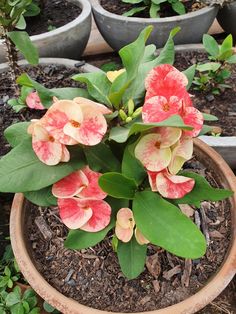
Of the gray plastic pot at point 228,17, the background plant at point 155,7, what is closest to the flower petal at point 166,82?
the background plant at point 155,7

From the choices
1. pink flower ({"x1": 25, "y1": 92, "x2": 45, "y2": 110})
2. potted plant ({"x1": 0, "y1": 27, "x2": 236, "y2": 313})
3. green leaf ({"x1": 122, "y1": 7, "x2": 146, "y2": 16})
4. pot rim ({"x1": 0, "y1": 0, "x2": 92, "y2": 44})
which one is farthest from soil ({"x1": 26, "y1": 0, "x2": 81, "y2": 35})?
potted plant ({"x1": 0, "y1": 27, "x2": 236, "y2": 313})

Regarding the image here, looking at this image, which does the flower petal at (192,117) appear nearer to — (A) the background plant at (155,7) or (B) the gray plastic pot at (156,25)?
(B) the gray plastic pot at (156,25)

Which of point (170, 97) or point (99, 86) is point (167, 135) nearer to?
point (170, 97)

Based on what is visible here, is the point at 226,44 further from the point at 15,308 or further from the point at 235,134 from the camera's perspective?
the point at 15,308

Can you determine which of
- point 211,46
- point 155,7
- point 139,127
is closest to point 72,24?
point 155,7

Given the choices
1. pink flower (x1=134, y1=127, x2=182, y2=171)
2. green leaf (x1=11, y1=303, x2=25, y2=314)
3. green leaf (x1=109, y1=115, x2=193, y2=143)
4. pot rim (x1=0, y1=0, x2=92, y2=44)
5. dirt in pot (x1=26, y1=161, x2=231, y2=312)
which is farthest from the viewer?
pot rim (x1=0, y1=0, x2=92, y2=44)

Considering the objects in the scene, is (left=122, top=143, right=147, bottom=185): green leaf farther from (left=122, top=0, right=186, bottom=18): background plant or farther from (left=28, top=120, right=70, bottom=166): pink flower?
(left=122, top=0, right=186, bottom=18): background plant

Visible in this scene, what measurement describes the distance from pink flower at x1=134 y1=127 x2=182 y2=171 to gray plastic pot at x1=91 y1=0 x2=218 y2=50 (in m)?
0.93

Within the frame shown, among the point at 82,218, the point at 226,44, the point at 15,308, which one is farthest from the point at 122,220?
the point at 226,44

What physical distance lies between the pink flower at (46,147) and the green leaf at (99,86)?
14 cm

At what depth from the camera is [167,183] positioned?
0.73m

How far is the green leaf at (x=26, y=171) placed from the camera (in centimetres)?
75

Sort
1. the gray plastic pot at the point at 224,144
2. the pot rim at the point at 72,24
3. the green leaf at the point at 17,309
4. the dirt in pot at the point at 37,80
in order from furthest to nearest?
the pot rim at the point at 72,24
the dirt in pot at the point at 37,80
the gray plastic pot at the point at 224,144
the green leaf at the point at 17,309

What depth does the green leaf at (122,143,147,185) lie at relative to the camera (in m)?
0.77
